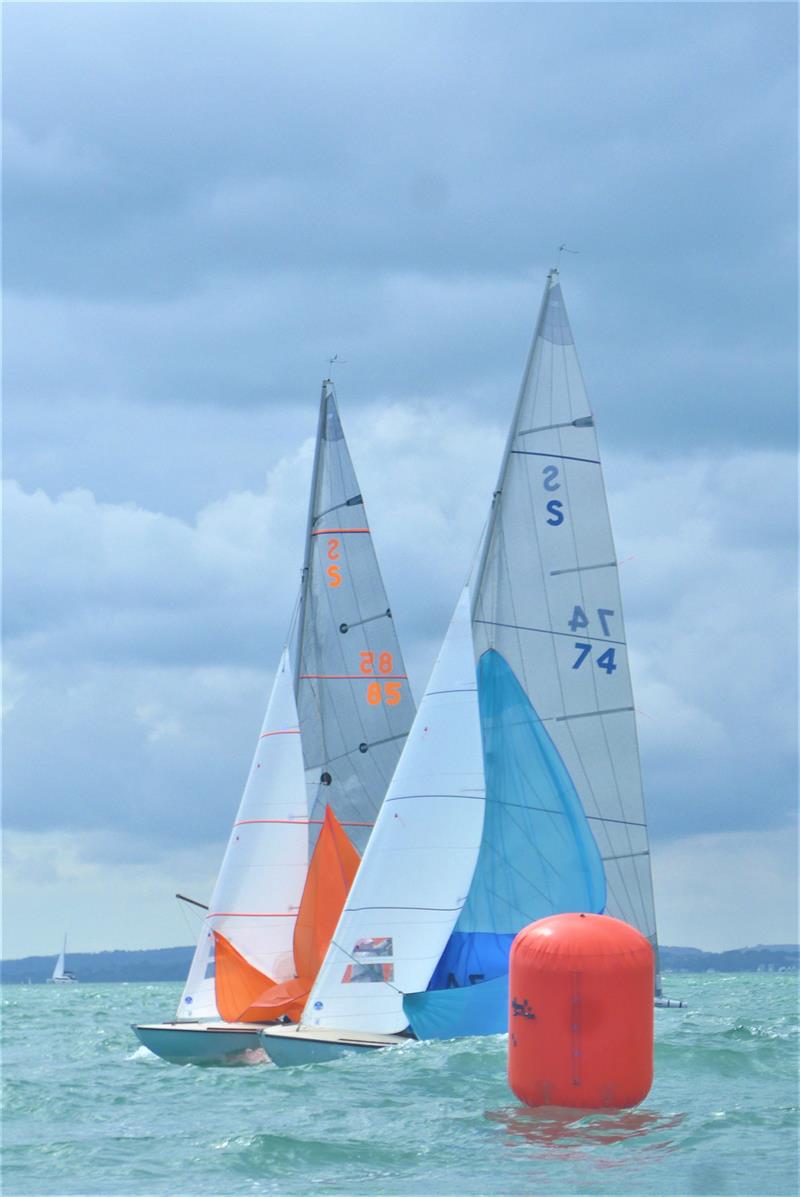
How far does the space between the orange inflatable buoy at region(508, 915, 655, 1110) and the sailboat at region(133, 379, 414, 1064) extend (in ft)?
29.7

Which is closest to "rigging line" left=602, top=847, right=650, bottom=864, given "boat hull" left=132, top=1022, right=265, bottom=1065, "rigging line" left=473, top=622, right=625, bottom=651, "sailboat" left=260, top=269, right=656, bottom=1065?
"sailboat" left=260, top=269, right=656, bottom=1065

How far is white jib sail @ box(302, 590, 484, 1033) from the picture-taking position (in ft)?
68.4

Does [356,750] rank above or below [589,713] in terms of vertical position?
above

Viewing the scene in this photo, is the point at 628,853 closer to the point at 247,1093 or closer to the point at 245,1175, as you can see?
the point at 247,1093

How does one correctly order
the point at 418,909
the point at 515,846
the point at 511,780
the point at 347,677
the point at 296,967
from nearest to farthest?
1. the point at 418,909
2. the point at 515,846
3. the point at 511,780
4. the point at 296,967
5. the point at 347,677

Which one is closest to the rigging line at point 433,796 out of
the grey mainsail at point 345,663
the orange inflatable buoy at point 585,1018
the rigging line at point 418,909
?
the rigging line at point 418,909

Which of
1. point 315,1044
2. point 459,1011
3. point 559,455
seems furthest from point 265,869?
point 559,455

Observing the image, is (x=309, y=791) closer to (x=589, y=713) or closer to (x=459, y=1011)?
(x=589, y=713)

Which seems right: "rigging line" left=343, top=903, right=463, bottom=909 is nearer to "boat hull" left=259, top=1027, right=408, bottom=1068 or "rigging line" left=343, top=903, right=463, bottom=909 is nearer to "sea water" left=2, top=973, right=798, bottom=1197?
"boat hull" left=259, top=1027, right=408, bottom=1068

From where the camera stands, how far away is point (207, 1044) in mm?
23078

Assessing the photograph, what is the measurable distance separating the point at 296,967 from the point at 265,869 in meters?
1.58

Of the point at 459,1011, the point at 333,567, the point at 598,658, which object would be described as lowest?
the point at 459,1011

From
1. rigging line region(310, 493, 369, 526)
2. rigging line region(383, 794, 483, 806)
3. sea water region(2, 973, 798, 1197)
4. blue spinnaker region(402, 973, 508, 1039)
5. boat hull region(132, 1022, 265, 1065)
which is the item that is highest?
rigging line region(310, 493, 369, 526)

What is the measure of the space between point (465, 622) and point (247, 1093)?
678 cm
